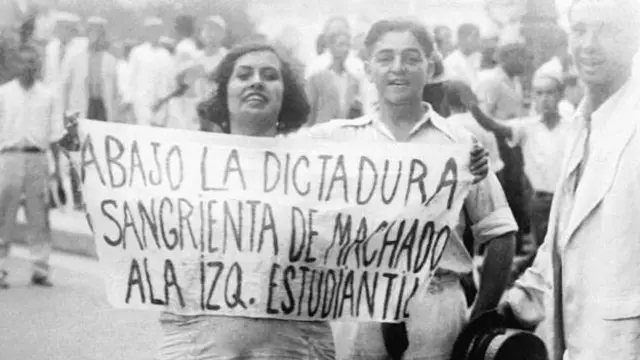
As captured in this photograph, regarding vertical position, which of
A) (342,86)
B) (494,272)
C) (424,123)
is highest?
(342,86)

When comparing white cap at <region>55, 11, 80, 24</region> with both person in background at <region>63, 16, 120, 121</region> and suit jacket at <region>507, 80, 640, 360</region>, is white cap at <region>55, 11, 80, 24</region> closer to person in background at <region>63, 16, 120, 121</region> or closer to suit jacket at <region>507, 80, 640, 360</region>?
person in background at <region>63, 16, 120, 121</region>

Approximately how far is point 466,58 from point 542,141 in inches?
12.6

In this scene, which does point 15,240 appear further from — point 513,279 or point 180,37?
point 513,279

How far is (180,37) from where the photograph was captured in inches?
109

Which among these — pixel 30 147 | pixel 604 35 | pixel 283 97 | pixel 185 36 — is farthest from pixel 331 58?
pixel 30 147

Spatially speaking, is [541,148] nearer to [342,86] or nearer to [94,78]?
[342,86]

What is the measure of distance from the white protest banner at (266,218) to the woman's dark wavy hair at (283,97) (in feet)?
0.14

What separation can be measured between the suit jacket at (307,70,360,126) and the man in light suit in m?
0.65

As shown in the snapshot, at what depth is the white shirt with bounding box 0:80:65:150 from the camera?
112 inches

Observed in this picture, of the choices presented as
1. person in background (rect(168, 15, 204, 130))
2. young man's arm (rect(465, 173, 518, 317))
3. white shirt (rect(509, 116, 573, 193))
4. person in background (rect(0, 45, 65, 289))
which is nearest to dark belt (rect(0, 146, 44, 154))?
person in background (rect(0, 45, 65, 289))

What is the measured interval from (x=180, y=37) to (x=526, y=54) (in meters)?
0.92

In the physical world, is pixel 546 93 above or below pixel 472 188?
above

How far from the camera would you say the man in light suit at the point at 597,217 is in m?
2.83

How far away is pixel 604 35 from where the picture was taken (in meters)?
2.85
